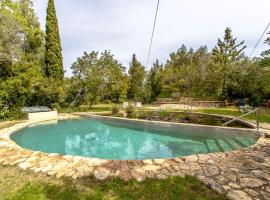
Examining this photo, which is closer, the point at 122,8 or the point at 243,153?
the point at 243,153

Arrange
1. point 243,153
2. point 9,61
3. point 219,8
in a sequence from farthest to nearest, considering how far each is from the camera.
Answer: point 9,61 < point 219,8 < point 243,153

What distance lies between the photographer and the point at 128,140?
7969mm

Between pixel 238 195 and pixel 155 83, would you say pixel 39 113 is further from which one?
pixel 155 83

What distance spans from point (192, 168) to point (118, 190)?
1.57m

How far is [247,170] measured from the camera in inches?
129

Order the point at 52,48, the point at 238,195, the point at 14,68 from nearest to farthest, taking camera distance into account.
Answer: the point at 238,195
the point at 14,68
the point at 52,48

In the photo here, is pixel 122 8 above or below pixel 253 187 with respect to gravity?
above

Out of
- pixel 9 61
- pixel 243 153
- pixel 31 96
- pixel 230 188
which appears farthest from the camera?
pixel 31 96

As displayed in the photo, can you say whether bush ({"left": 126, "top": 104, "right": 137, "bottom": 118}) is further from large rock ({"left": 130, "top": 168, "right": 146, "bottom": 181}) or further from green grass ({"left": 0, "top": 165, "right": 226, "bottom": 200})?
green grass ({"left": 0, "top": 165, "right": 226, "bottom": 200})

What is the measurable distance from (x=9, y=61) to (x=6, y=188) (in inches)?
429

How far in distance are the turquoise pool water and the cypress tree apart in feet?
25.7

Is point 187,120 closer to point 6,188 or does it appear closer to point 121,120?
point 121,120

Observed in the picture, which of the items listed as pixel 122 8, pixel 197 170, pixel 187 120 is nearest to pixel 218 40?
pixel 187 120

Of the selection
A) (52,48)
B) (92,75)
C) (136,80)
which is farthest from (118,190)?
(136,80)
